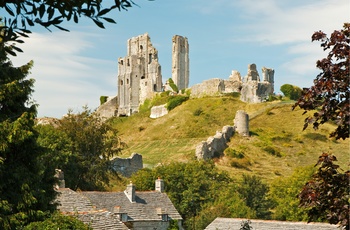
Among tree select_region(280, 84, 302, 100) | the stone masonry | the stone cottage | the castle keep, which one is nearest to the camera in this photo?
the stone cottage

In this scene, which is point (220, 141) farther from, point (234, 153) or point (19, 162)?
point (19, 162)

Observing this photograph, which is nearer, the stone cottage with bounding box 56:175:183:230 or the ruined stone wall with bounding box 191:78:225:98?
the stone cottage with bounding box 56:175:183:230

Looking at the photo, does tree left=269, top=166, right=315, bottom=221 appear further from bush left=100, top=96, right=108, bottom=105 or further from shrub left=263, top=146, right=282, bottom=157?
bush left=100, top=96, right=108, bottom=105

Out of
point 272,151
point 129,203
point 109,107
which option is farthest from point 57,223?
point 109,107

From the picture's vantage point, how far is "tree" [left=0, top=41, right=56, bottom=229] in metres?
22.0

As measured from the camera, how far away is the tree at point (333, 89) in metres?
9.91

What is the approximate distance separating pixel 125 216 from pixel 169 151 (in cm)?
4016

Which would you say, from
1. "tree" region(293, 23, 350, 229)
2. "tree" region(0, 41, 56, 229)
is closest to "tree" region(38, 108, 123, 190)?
"tree" region(0, 41, 56, 229)

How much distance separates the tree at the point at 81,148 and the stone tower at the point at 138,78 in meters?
56.2

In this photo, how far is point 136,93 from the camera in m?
112

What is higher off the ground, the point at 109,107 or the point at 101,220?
the point at 109,107

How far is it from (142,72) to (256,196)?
68.2 meters

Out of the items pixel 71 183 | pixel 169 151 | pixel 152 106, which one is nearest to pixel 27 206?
pixel 71 183

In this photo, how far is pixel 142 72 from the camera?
11344 centimetres
